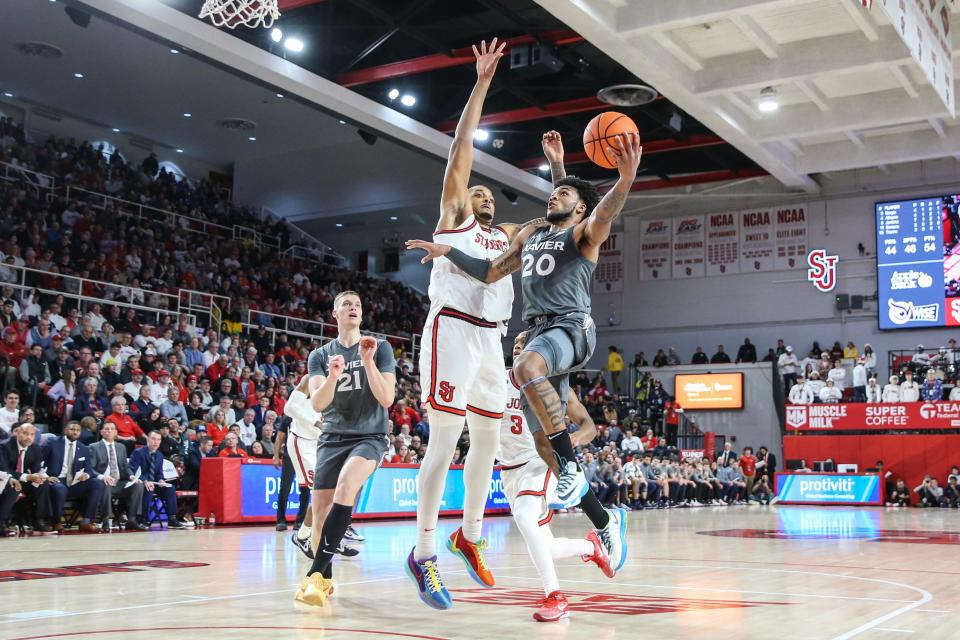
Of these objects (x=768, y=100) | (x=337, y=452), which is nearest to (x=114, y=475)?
(x=337, y=452)

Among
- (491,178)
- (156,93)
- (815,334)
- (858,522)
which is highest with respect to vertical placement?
(156,93)

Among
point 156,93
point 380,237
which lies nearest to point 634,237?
point 380,237

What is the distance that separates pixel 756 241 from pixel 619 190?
28.3 metres

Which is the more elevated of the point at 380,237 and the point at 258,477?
the point at 380,237

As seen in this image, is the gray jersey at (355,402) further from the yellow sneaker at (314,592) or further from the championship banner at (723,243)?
the championship banner at (723,243)

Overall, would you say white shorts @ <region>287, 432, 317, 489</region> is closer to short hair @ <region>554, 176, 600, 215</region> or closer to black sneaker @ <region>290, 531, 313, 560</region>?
black sneaker @ <region>290, 531, 313, 560</region>

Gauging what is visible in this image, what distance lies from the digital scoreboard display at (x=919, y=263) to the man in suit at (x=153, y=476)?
23015 millimetres

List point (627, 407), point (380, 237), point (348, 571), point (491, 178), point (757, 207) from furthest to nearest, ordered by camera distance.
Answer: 1. point (380, 237)
2. point (757, 207)
3. point (627, 407)
4. point (491, 178)
5. point (348, 571)

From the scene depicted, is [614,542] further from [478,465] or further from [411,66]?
[411,66]

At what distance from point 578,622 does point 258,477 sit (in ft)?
31.9

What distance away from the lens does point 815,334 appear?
30.3 metres

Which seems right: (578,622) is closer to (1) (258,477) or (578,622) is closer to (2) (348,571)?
(2) (348,571)

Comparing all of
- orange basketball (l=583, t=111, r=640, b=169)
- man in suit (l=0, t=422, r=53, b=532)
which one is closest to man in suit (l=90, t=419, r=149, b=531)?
man in suit (l=0, t=422, r=53, b=532)

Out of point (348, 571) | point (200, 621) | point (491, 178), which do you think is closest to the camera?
point (200, 621)
